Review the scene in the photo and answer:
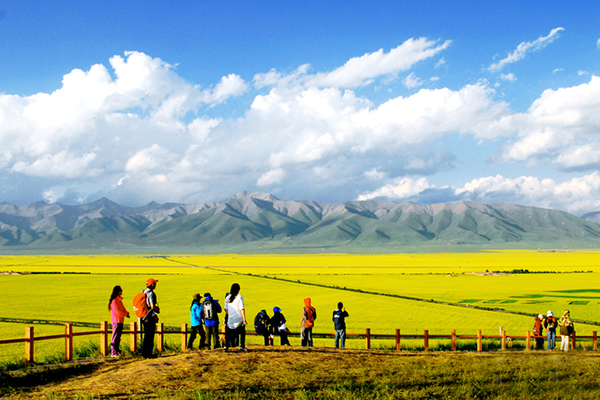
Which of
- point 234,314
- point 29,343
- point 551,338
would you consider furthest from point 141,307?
point 551,338

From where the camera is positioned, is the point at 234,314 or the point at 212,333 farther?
the point at 212,333

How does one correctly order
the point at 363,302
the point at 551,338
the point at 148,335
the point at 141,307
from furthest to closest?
the point at 363,302, the point at 551,338, the point at 148,335, the point at 141,307

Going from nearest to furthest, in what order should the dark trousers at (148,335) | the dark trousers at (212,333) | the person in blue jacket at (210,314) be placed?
the dark trousers at (148,335) < the person in blue jacket at (210,314) < the dark trousers at (212,333)

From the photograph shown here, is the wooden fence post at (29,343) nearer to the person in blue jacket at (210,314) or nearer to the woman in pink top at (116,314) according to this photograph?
the woman in pink top at (116,314)

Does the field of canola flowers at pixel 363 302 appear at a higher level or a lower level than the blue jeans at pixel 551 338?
lower

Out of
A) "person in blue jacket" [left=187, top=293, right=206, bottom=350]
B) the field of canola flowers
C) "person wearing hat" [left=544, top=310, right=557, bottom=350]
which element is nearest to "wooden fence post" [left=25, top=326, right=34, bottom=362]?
"person in blue jacket" [left=187, top=293, right=206, bottom=350]

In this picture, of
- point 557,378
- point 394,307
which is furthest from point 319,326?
point 557,378

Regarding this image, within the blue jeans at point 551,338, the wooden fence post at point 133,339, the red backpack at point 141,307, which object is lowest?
the blue jeans at point 551,338

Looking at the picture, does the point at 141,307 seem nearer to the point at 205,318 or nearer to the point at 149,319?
the point at 149,319

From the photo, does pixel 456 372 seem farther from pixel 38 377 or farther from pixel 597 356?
pixel 38 377

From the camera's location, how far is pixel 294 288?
6334cm

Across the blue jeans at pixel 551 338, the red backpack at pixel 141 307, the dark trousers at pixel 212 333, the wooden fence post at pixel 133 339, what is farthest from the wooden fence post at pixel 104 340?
the blue jeans at pixel 551 338

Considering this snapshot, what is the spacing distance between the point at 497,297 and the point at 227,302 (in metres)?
46.1

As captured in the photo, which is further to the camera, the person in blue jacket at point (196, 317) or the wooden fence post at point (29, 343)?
the person in blue jacket at point (196, 317)
